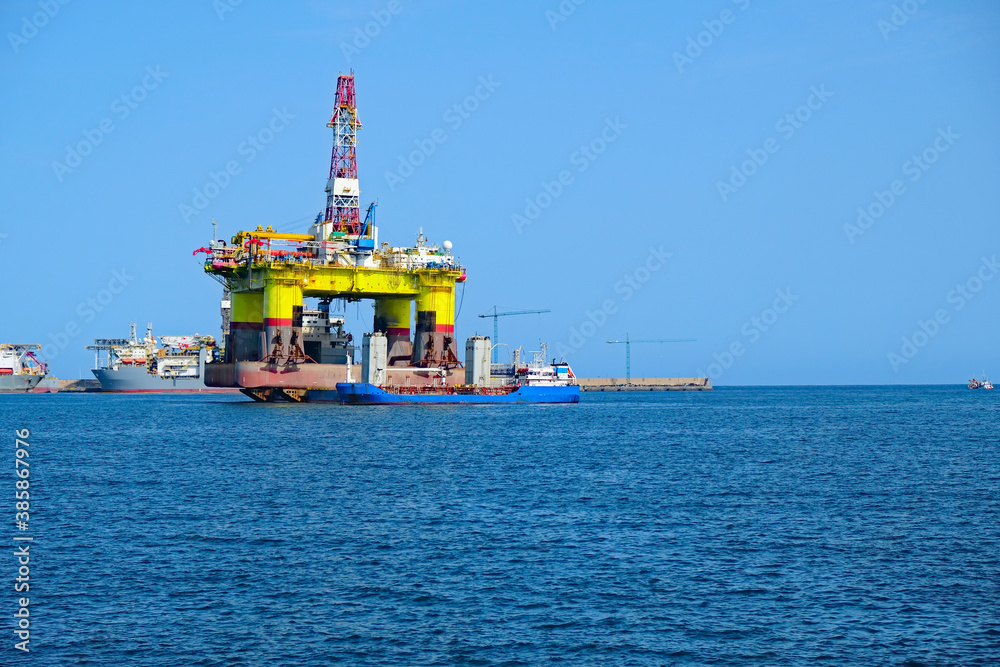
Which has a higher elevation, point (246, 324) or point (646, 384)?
point (246, 324)

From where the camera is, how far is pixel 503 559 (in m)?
19.5

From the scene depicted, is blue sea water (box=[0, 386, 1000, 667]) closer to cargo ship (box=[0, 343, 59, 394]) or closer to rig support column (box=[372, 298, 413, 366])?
rig support column (box=[372, 298, 413, 366])

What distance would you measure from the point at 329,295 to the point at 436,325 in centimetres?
859

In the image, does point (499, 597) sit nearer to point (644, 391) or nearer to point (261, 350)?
point (261, 350)

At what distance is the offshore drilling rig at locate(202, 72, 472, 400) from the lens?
73.1m

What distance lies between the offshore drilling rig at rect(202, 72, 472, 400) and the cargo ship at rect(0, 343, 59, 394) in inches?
3247

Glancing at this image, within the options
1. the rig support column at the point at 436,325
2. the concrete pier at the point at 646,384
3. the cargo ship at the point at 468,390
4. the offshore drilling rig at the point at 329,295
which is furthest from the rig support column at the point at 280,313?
the concrete pier at the point at 646,384

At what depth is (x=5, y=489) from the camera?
2834 centimetres

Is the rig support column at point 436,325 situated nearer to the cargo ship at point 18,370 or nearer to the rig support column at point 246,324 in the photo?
the rig support column at point 246,324

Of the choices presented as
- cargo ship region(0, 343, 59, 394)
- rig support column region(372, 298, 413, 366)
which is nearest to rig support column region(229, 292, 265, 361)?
rig support column region(372, 298, 413, 366)

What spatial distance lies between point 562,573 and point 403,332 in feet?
208

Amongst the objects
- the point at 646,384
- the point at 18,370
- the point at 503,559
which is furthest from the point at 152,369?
the point at 503,559

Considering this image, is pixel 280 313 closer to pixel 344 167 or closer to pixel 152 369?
pixel 344 167

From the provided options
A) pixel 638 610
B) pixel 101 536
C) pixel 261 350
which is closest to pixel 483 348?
pixel 261 350
